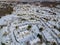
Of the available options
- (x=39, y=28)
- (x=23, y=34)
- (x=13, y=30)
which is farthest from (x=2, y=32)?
(x=39, y=28)

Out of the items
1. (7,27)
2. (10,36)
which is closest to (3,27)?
(7,27)

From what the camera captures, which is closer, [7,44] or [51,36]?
[7,44]

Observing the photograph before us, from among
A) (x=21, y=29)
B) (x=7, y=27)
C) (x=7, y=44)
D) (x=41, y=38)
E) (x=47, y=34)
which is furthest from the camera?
(x=7, y=27)

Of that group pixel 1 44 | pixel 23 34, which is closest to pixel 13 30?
pixel 23 34

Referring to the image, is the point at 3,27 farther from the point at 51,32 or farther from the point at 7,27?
the point at 51,32

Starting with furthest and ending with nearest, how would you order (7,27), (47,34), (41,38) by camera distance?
1. (7,27)
2. (47,34)
3. (41,38)

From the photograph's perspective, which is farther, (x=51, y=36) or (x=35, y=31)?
(x=35, y=31)

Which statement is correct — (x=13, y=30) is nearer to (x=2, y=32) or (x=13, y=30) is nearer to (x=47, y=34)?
(x=2, y=32)

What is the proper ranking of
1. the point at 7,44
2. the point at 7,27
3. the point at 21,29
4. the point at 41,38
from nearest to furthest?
the point at 7,44 < the point at 41,38 < the point at 21,29 < the point at 7,27
